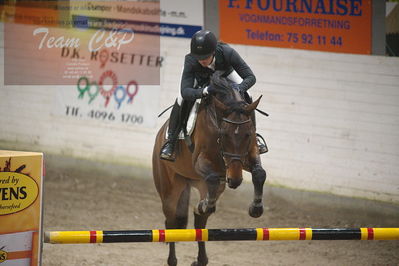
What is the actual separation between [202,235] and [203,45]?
154cm

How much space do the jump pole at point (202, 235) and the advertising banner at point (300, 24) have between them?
11.8ft

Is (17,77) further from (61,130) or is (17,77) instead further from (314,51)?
(314,51)

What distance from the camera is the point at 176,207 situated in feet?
20.7

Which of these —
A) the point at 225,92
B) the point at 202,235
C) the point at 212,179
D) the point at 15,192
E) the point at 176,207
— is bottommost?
the point at 202,235

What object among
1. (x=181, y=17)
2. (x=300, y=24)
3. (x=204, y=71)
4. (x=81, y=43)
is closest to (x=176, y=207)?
(x=204, y=71)

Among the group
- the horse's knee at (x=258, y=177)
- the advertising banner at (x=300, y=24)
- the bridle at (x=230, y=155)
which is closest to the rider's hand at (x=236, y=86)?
the bridle at (x=230, y=155)

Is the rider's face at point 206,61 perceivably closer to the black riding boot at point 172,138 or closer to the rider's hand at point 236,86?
the rider's hand at point 236,86

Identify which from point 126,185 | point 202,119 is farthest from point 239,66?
point 126,185

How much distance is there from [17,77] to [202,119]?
5402mm

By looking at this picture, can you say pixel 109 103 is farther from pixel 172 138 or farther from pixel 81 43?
pixel 172 138

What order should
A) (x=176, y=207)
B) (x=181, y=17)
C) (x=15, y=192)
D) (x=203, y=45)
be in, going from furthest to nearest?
(x=181, y=17)
(x=176, y=207)
(x=203, y=45)
(x=15, y=192)

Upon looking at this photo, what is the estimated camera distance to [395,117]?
7.87 metres

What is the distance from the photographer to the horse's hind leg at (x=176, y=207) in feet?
20.5

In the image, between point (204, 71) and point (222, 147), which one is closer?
point (222, 147)
